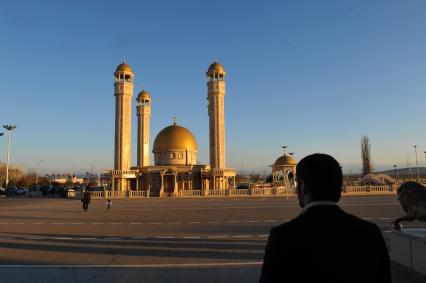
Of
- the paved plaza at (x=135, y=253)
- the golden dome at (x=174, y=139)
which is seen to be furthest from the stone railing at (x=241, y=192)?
the paved plaza at (x=135, y=253)

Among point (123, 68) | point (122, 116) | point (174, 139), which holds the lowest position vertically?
point (174, 139)

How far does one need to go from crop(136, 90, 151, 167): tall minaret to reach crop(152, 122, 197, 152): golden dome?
4.85m

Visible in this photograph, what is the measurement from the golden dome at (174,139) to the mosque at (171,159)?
0.44ft

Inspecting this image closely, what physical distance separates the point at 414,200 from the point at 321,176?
202 inches

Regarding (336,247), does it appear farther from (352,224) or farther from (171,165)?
(171,165)

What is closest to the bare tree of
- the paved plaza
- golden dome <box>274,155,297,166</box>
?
golden dome <box>274,155,297,166</box>

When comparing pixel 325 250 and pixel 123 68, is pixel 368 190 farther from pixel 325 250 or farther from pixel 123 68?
pixel 325 250

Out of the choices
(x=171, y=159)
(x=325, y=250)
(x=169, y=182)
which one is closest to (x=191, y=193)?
(x=169, y=182)

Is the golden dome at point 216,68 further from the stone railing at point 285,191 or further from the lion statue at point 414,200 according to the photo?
the lion statue at point 414,200

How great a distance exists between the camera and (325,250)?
1.80 metres

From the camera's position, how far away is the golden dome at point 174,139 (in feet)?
168

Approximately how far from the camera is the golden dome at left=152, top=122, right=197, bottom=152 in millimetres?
51125

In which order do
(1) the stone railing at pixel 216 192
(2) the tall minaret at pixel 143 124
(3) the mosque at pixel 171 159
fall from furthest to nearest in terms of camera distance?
(2) the tall minaret at pixel 143 124 → (3) the mosque at pixel 171 159 → (1) the stone railing at pixel 216 192

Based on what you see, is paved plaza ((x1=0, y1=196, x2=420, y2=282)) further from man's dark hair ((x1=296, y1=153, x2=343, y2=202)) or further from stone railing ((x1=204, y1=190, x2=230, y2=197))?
stone railing ((x1=204, y1=190, x2=230, y2=197))
